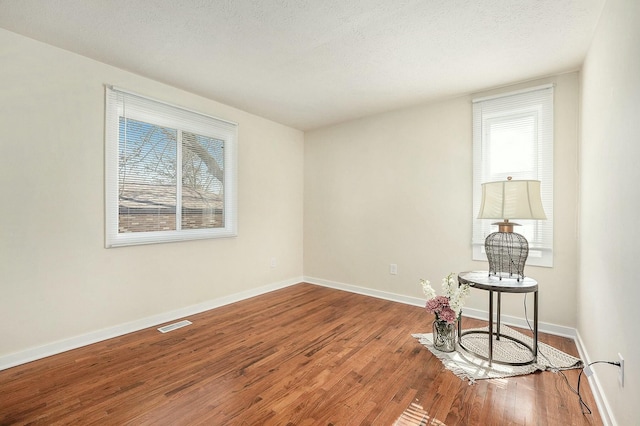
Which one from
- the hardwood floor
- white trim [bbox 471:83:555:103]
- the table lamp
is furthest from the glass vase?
white trim [bbox 471:83:555:103]

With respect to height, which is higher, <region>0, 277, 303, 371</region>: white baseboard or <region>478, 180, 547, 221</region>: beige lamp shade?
<region>478, 180, 547, 221</region>: beige lamp shade

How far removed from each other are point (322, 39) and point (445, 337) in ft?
8.55

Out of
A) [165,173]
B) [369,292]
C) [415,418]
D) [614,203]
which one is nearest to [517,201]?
[614,203]

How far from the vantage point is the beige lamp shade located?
2201 millimetres

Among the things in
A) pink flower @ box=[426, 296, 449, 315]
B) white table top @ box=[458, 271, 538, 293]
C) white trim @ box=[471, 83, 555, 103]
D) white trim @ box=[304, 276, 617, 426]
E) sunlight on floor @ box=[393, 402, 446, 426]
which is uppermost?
white trim @ box=[471, 83, 555, 103]

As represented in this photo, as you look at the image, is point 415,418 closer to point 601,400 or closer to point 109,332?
point 601,400

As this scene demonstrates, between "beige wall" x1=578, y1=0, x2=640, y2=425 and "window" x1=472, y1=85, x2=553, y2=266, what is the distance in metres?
0.51

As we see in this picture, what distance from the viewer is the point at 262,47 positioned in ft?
8.05

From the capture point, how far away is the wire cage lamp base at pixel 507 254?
2340 mm

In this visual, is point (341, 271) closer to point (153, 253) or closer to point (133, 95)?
point (153, 253)

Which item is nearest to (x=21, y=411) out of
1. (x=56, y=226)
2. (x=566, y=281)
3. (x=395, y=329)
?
(x=56, y=226)

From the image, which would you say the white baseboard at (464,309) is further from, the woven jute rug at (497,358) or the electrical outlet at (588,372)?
the electrical outlet at (588,372)

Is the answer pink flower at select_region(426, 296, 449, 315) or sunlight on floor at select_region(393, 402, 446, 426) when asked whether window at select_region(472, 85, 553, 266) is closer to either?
pink flower at select_region(426, 296, 449, 315)

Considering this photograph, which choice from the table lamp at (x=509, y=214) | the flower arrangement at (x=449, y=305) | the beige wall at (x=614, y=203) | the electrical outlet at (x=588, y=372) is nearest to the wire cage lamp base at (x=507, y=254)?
the table lamp at (x=509, y=214)
